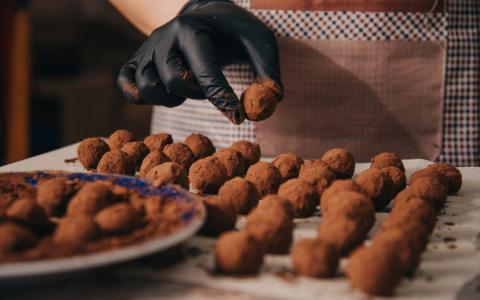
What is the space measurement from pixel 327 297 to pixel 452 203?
0.44 metres

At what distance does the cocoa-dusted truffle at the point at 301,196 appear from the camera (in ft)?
2.84

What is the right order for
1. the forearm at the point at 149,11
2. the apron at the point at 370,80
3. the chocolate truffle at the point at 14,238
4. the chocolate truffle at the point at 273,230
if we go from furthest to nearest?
1. the forearm at the point at 149,11
2. the apron at the point at 370,80
3. the chocolate truffle at the point at 273,230
4. the chocolate truffle at the point at 14,238

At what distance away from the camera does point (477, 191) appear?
1077 millimetres

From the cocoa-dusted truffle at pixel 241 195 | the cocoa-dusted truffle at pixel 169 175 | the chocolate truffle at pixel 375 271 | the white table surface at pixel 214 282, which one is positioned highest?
the cocoa-dusted truffle at pixel 169 175

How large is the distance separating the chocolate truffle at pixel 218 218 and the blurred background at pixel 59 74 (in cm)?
212

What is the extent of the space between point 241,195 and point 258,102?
8.7 inches

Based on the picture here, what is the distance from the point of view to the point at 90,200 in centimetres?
72

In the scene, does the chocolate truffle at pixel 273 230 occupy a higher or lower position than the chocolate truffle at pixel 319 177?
lower

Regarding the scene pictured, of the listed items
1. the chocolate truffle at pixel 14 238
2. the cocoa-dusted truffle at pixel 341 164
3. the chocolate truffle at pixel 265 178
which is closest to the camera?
the chocolate truffle at pixel 14 238

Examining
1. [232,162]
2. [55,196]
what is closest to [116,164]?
[232,162]

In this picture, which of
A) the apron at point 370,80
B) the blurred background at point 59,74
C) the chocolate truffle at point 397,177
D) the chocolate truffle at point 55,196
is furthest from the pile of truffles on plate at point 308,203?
the blurred background at point 59,74

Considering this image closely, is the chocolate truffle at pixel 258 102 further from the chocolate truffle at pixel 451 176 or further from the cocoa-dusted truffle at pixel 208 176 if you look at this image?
the chocolate truffle at pixel 451 176

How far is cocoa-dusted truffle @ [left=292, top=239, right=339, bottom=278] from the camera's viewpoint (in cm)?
65

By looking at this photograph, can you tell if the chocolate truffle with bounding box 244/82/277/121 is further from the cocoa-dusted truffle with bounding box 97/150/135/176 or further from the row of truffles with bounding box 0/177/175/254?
the row of truffles with bounding box 0/177/175/254
